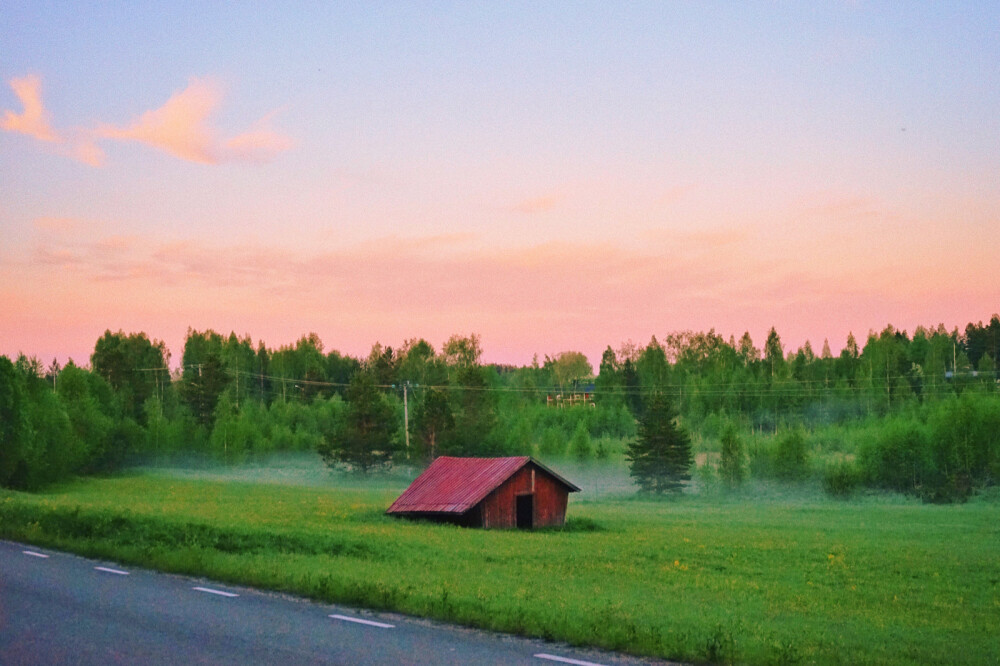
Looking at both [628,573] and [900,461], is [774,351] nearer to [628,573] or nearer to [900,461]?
[900,461]

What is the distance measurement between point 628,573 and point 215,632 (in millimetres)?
16447

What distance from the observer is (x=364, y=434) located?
94.2 m

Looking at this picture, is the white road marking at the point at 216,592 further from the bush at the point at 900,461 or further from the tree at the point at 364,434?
the bush at the point at 900,461

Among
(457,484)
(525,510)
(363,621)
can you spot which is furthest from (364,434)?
(363,621)

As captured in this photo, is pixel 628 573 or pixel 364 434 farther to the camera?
pixel 364 434

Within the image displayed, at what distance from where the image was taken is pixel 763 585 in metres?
25.3

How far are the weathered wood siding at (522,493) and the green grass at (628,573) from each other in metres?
1.45

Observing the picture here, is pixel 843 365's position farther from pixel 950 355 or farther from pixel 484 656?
pixel 484 656

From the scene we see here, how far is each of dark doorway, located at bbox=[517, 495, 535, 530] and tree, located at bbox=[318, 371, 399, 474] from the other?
154 feet

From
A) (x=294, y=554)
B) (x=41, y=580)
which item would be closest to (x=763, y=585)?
(x=294, y=554)

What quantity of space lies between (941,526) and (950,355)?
118m

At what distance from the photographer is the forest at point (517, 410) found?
3435 inches

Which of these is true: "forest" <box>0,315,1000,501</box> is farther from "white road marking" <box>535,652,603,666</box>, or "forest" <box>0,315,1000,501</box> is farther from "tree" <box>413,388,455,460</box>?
"white road marking" <box>535,652,603,666</box>

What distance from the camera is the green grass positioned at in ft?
45.8
